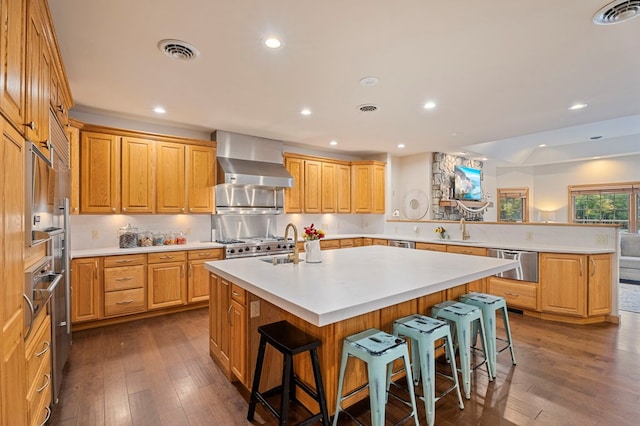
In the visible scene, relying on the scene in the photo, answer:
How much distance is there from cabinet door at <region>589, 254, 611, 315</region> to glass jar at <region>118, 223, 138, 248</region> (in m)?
5.70

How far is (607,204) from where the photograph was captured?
26.5 feet

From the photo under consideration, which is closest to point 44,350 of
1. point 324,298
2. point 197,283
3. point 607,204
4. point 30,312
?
point 30,312

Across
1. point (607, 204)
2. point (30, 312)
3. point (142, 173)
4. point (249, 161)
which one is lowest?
point (30, 312)

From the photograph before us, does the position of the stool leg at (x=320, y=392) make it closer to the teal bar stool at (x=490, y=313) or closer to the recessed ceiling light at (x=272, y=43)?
the teal bar stool at (x=490, y=313)

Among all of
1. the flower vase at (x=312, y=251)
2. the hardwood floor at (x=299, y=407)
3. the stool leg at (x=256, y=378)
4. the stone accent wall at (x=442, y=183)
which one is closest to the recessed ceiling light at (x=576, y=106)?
the hardwood floor at (x=299, y=407)

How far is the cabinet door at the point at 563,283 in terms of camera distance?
3668mm

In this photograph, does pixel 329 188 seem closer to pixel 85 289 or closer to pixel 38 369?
pixel 85 289

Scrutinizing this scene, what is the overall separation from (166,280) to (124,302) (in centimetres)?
51

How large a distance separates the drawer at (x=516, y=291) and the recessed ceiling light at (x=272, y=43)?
159 inches

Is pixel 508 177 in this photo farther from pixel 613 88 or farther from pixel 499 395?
pixel 499 395

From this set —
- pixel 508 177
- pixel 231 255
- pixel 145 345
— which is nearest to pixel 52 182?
pixel 145 345

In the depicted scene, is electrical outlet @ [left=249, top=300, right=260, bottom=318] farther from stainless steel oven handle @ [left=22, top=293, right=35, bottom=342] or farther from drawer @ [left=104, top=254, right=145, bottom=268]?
drawer @ [left=104, top=254, right=145, bottom=268]

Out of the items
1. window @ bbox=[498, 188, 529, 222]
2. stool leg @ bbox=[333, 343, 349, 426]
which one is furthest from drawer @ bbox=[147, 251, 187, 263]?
window @ bbox=[498, 188, 529, 222]

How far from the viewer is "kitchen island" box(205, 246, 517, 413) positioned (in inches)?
64.6
